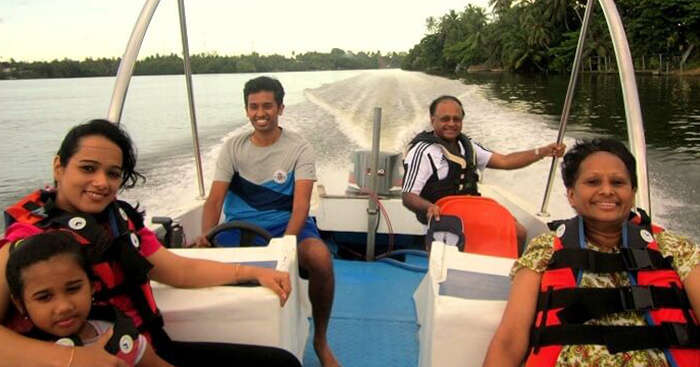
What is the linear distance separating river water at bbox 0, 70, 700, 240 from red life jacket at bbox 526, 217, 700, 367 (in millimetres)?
2019

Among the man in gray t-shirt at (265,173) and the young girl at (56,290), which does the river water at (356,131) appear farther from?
the young girl at (56,290)

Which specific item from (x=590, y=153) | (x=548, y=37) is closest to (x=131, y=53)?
(x=590, y=153)

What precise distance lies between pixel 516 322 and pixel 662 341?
1.05ft

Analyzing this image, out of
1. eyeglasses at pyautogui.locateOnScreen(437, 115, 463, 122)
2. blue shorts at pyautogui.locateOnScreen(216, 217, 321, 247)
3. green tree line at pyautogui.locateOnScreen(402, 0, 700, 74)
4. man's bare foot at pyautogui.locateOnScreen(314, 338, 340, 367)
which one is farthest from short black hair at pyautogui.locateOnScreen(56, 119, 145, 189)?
green tree line at pyautogui.locateOnScreen(402, 0, 700, 74)

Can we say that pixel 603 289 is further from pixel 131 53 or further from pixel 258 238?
pixel 131 53

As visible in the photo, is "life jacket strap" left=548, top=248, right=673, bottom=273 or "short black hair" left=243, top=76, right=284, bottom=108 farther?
"short black hair" left=243, top=76, right=284, bottom=108

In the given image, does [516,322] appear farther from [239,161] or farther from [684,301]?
[239,161]

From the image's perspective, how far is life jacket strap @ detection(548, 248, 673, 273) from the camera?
129cm

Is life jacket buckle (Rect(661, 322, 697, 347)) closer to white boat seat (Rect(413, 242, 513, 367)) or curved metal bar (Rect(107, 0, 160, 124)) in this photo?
white boat seat (Rect(413, 242, 513, 367))

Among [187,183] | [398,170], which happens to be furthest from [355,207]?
[187,183]

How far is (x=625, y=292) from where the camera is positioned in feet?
4.16

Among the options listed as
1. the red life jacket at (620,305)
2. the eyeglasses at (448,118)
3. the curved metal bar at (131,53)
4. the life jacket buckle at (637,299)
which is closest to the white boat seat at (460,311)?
the red life jacket at (620,305)

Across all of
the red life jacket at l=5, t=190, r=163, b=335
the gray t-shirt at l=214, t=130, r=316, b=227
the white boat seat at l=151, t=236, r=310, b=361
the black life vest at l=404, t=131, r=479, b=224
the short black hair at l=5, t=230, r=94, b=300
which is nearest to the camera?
the short black hair at l=5, t=230, r=94, b=300

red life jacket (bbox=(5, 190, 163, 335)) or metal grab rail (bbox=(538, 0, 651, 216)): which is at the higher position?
metal grab rail (bbox=(538, 0, 651, 216))
